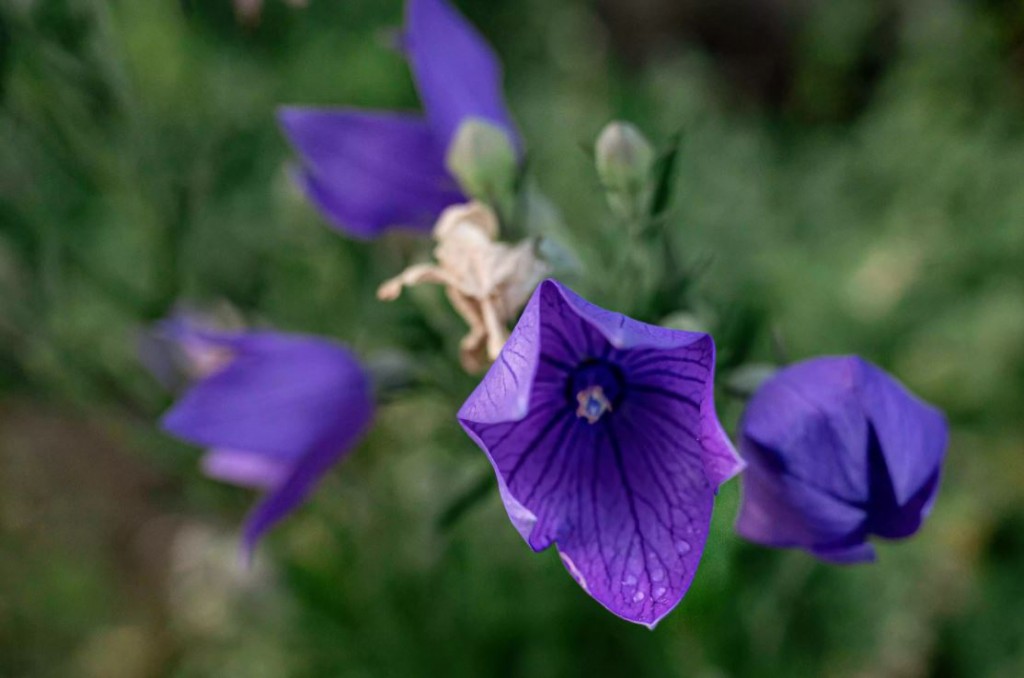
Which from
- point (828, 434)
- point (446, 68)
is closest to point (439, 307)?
point (446, 68)

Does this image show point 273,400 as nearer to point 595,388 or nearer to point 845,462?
point 595,388

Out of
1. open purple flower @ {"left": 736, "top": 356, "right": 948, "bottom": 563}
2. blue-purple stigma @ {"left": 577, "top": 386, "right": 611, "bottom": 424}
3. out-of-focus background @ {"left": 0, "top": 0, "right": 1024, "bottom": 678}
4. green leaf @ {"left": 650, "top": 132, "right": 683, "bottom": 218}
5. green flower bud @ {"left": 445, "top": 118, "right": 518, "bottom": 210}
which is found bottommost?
out-of-focus background @ {"left": 0, "top": 0, "right": 1024, "bottom": 678}

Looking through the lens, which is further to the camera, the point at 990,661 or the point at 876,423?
the point at 990,661

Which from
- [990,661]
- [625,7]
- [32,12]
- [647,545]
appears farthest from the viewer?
[625,7]

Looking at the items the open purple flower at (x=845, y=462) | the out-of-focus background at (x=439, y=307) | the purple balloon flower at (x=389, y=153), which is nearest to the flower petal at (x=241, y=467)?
the out-of-focus background at (x=439, y=307)

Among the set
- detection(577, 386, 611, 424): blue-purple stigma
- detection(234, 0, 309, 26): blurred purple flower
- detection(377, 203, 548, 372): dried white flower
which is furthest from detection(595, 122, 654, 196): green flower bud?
detection(234, 0, 309, 26): blurred purple flower

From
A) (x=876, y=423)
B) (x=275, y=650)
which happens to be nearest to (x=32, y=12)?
(x=876, y=423)

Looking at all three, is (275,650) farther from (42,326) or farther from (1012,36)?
(1012,36)

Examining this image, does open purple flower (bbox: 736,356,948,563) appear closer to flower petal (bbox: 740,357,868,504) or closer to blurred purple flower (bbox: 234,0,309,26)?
flower petal (bbox: 740,357,868,504)
